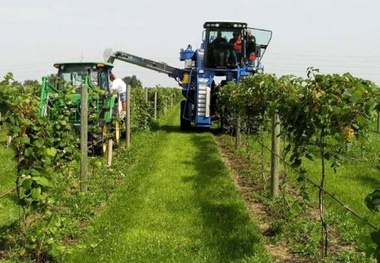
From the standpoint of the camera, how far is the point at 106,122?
11594mm

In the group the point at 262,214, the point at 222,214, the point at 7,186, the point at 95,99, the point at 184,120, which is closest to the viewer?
the point at 222,214

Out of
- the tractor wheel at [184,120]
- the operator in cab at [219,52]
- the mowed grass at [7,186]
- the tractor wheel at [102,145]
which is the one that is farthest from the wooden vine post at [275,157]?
the tractor wheel at [184,120]

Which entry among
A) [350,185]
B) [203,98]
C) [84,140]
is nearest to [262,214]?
[350,185]

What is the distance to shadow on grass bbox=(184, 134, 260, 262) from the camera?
5.50 m

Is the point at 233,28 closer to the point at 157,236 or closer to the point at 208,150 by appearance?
Answer: the point at 208,150

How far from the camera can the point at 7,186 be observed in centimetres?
827

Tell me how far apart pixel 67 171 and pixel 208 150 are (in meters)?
7.26

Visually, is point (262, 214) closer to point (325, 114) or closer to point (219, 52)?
point (325, 114)

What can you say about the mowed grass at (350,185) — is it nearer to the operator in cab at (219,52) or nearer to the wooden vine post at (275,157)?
the wooden vine post at (275,157)

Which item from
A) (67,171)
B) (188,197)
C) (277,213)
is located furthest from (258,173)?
(67,171)

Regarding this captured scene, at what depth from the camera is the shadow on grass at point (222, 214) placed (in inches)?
217

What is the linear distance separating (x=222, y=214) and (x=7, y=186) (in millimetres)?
3507

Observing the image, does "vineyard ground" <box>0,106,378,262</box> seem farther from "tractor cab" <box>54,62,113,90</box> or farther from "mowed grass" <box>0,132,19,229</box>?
"tractor cab" <box>54,62,113,90</box>

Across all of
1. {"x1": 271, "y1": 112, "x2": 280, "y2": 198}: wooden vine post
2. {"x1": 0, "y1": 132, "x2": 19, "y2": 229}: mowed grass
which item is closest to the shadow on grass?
{"x1": 271, "y1": 112, "x2": 280, "y2": 198}: wooden vine post
